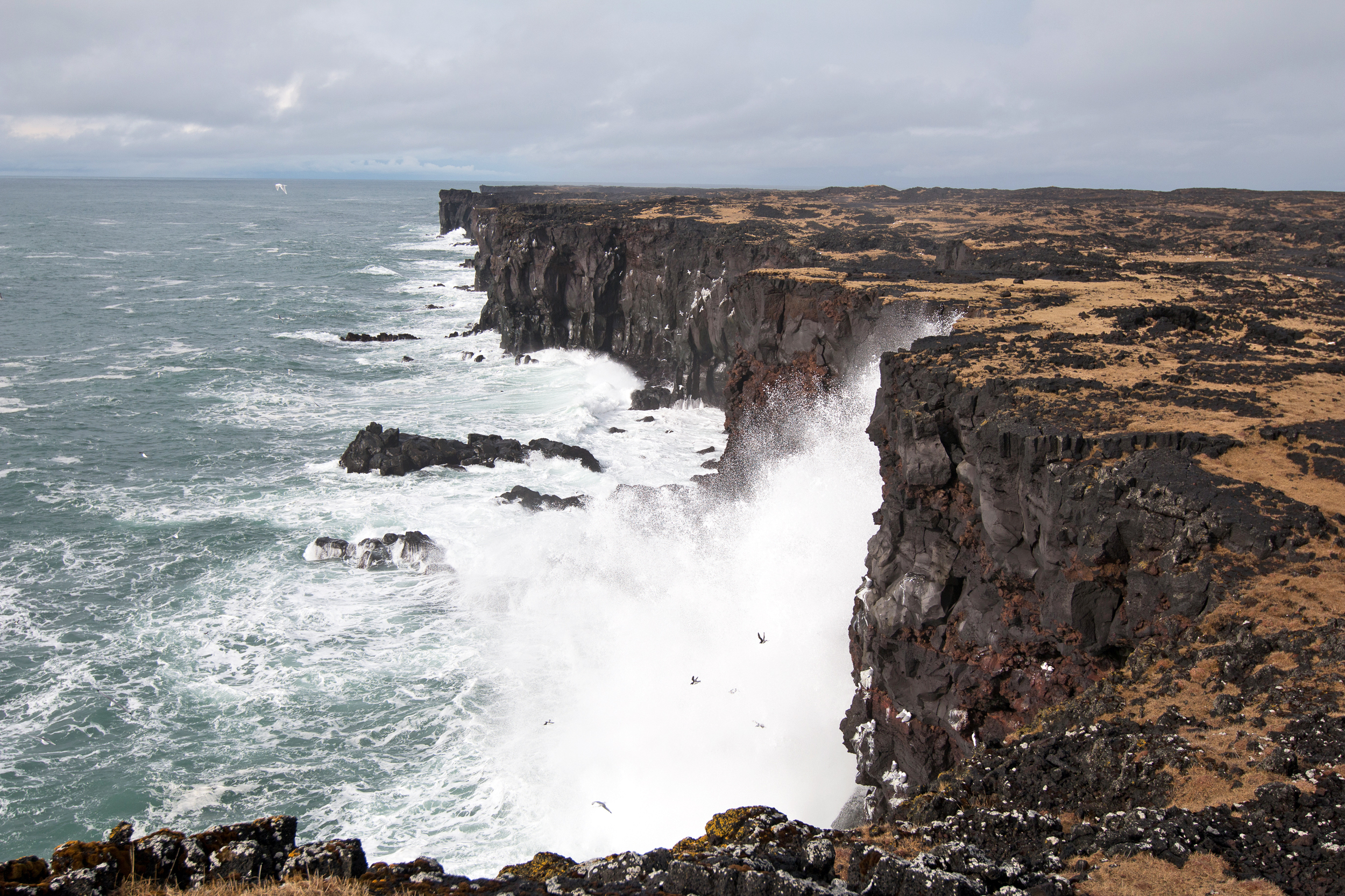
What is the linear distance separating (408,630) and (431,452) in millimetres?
14768

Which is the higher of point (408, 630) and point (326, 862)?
point (326, 862)

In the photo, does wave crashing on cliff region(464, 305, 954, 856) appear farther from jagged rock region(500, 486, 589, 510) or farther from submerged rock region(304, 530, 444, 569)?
submerged rock region(304, 530, 444, 569)

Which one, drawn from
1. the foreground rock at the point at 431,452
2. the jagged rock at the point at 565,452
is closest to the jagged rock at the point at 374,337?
the foreground rock at the point at 431,452

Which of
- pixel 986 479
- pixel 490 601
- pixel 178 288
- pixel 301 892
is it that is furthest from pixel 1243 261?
pixel 178 288

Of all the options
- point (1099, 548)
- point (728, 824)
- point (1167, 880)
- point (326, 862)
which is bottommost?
point (728, 824)

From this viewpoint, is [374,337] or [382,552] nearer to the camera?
[382,552]

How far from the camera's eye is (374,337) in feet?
227

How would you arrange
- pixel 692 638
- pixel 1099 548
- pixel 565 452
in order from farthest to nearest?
pixel 565 452, pixel 692 638, pixel 1099 548

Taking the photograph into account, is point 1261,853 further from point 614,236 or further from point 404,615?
point 614,236

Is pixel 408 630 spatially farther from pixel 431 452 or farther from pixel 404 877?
pixel 404 877

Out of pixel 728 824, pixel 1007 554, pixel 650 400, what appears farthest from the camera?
pixel 650 400

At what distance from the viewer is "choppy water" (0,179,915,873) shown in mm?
19906

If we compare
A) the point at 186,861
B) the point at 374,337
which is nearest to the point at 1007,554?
the point at 186,861

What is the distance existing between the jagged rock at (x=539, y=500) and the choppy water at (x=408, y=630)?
73 cm
